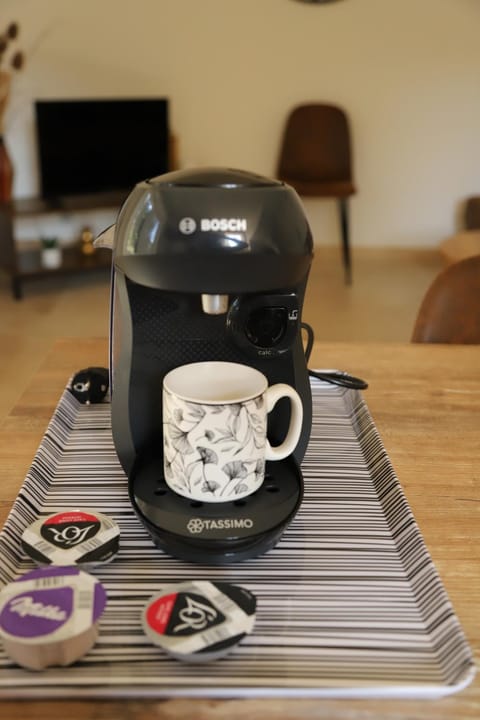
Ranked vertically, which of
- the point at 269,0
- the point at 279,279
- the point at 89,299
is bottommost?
the point at 89,299

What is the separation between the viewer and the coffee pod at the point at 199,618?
17.1 inches

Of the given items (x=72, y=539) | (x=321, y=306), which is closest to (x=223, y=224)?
(x=72, y=539)

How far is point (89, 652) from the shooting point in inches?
17.5

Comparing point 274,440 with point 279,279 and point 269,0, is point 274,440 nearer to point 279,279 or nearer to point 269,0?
point 279,279

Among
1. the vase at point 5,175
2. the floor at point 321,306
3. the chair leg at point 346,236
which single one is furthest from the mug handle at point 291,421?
the vase at point 5,175

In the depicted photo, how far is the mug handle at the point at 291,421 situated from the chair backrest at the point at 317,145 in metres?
3.35

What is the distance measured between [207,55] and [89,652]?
3.73 m

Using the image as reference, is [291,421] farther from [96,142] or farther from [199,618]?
[96,142]

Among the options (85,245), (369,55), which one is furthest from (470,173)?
(85,245)

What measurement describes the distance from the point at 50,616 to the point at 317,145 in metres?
3.63

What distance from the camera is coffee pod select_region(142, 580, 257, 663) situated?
0.43 metres

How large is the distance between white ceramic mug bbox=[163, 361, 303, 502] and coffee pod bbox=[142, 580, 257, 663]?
100 mm

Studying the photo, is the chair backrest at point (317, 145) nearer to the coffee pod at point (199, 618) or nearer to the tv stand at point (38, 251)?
the tv stand at point (38, 251)

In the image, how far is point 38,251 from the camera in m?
3.78
